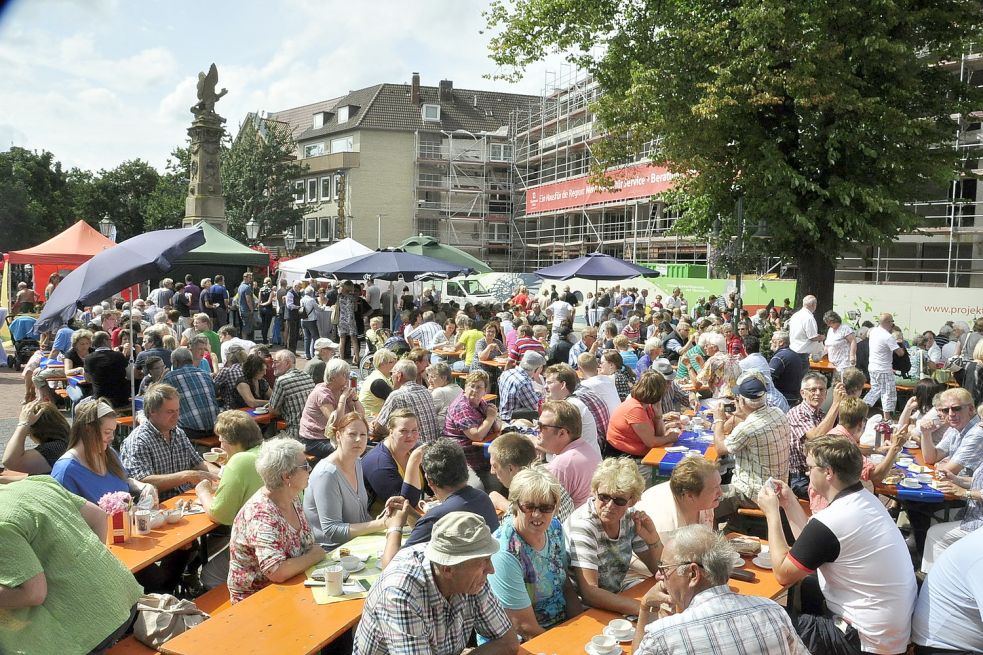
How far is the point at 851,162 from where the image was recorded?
50.0 ft

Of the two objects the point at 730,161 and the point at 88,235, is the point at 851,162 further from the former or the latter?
the point at 88,235

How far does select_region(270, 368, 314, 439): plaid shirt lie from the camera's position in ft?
26.3

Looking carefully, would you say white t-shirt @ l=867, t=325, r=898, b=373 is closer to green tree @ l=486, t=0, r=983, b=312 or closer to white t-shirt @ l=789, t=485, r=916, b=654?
green tree @ l=486, t=0, r=983, b=312

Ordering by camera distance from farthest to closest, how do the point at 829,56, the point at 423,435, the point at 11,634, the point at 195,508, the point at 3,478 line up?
1. the point at 829,56
2. the point at 423,435
3. the point at 195,508
4. the point at 3,478
5. the point at 11,634

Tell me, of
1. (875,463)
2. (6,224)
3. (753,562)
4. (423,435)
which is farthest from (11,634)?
(6,224)

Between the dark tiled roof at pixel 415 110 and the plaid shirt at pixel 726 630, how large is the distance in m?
54.4

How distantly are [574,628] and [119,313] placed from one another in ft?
41.1

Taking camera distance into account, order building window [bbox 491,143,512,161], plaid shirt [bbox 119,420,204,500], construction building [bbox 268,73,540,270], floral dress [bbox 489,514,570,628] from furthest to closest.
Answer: building window [bbox 491,143,512,161] → construction building [bbox 268,73,540,270] → plaid shirt [bbox 119,420,204,500] → floral dress [bbox 489,514,570,628]

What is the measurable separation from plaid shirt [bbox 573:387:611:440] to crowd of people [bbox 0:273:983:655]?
0.01 metres

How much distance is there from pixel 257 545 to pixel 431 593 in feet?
4.67

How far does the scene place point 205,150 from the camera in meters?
24.9

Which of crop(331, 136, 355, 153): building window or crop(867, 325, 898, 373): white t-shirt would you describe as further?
crop(331, 136, 355, 153): building window

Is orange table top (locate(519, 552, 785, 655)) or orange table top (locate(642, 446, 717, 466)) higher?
orange table top (locate(642, 446, 717, 466))

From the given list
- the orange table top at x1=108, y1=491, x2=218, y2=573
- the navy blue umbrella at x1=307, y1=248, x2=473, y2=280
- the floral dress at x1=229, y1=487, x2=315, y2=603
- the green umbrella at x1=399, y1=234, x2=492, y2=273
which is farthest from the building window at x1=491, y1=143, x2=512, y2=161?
the floral dress at x1=229, y1=487, x2=315, y2=603
